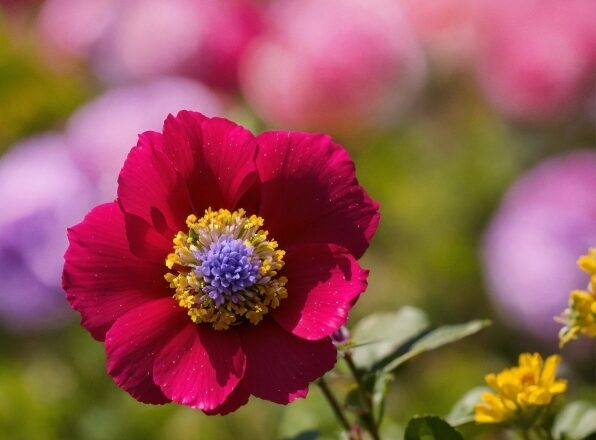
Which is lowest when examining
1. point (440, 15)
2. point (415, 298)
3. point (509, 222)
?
point (415, 298)

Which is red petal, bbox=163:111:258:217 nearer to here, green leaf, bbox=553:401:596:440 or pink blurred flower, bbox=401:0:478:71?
green leaf, bbox=553:401:596:440

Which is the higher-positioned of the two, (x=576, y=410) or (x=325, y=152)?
(x=325, y=152)

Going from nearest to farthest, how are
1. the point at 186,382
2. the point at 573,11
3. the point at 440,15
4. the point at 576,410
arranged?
the point at 186,382
the point at 576,410
the point at 573,11
the point at 440,15

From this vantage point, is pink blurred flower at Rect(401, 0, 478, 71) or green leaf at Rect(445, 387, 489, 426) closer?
green leaf at Rect(445, 387, 489, 426)

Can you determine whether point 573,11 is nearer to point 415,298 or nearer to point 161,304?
point 415,298

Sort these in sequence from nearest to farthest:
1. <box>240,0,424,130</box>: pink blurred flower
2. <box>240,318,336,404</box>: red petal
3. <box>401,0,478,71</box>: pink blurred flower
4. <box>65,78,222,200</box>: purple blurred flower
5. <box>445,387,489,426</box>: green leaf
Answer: <box>240,318,336,404</box>: red petal
<box>445,387,489,426</box>: green leaf
<box>65,78,222,200</box>: purple blurred flower
<box>240,0,424,130</box>: pink blurred flower
<box>401,0,478,71</box>: pink blurred flower

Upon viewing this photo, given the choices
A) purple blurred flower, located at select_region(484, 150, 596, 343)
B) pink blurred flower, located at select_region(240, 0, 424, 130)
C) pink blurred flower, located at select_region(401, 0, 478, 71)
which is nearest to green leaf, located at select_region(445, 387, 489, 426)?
purple blurred flower, located at select_region(484, 150, 596, 343)

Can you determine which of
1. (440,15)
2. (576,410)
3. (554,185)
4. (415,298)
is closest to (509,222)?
(554,185)

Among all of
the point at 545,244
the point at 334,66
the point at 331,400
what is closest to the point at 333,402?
the point at 331,400
